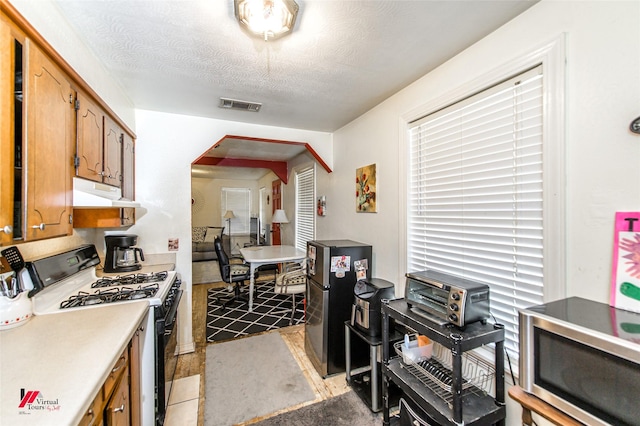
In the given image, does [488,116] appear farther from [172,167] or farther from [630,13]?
[172,167]

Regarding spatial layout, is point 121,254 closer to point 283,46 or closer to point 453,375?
point 283,46

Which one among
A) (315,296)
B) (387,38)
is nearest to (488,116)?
(387,38)

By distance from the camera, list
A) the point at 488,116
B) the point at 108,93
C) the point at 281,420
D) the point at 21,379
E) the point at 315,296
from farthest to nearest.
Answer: the point at 315,296
the point at 108,93
the point at 281,420
the point at 488,116
the point at 21,379

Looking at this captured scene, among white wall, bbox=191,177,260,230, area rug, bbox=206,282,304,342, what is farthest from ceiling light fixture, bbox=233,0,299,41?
white wall, bbox=191,177,260,230

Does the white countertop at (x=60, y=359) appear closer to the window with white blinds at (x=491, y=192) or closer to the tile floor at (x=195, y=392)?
the tile floor at (x=195, y=392)

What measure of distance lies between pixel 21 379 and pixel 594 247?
7.18 ft

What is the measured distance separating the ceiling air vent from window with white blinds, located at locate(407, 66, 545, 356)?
154 cm

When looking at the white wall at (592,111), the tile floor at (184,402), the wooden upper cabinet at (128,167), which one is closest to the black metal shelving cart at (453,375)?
the white wall at (592,111)

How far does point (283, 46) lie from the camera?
5.29 ft

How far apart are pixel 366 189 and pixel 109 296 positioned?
2.22m

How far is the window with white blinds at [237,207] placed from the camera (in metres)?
7.72

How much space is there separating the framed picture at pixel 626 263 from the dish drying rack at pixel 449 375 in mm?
724

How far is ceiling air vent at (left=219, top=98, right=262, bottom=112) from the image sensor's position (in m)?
2.45

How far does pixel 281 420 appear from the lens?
1837 mm
